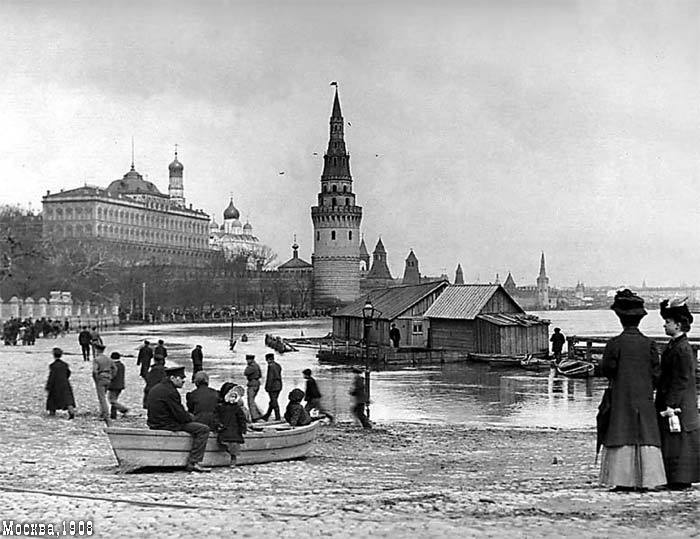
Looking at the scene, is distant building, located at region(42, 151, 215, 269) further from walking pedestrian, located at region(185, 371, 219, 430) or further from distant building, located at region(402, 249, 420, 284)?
→ walking pedestrian, located at region(185, 371, 219, 430)

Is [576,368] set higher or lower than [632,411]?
lower

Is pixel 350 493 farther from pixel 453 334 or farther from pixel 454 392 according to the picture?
pixel 453 334

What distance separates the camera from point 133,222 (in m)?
158

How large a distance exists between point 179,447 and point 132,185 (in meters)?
166

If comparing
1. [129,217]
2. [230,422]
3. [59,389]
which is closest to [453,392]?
[59,389]

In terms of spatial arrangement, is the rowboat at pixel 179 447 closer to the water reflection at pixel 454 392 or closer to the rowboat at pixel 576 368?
the water reflection at pixel 454 392

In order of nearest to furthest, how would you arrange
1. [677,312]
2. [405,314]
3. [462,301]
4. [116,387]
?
1. [677,312]
2. [116,387]
3. [462,301]
4. [405,314]

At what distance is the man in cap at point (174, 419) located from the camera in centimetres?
1145

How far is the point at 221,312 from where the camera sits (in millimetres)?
111750

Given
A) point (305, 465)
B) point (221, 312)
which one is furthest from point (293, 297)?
point (305, 465)

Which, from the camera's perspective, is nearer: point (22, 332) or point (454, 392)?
point (454, 392)

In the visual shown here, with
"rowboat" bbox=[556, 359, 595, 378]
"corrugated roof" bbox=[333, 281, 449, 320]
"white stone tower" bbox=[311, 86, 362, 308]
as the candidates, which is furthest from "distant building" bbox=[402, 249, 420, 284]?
"rowboat" bbox=[556, 359, 595, 378]

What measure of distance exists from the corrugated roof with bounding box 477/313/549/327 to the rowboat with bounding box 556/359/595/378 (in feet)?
19.2

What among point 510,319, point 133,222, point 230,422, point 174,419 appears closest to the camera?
point 174,419
